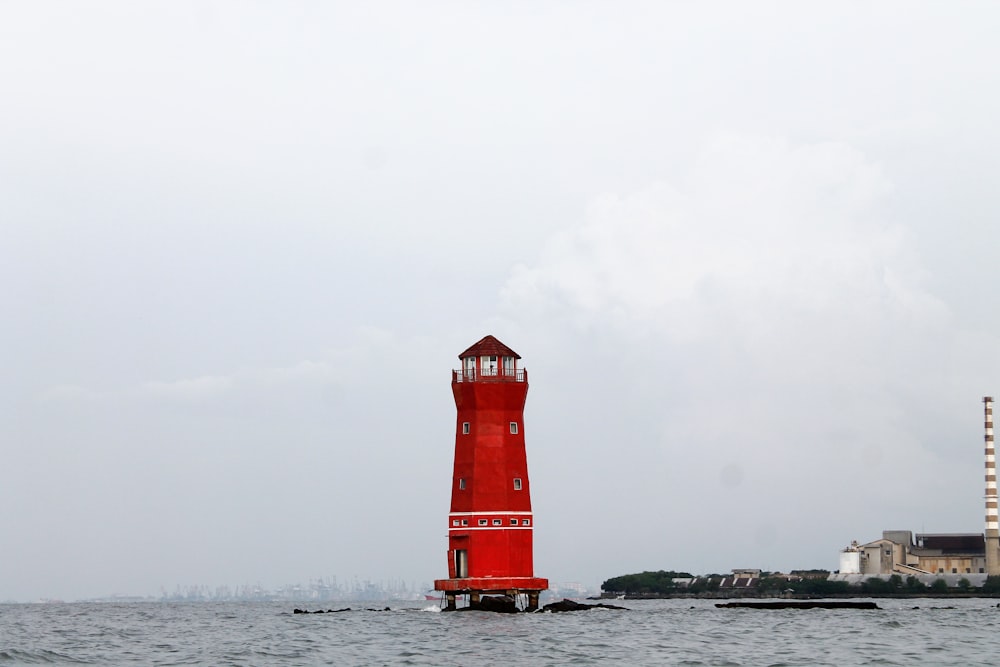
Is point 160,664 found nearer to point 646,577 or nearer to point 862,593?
point 862,593

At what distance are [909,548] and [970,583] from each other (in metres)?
21.0

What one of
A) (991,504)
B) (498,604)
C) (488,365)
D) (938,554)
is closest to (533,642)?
(498,604)

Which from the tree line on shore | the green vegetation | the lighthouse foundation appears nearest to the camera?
the lighthouse foundation

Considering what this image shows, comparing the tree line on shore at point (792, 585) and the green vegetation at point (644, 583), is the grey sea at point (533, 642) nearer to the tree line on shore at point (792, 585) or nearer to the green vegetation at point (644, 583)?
the tree line on shore at point (792, 585)

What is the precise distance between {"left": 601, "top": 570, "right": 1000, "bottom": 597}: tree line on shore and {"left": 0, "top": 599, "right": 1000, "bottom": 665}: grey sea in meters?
76.1

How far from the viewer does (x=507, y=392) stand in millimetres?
68375

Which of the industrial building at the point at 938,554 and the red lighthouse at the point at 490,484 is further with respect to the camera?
the industrial building at the point at 938,554

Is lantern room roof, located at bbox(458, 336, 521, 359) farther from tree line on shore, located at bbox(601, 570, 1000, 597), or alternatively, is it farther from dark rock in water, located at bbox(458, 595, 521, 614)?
tree line on shore, located at bbox(601, 570, 1000, 597)

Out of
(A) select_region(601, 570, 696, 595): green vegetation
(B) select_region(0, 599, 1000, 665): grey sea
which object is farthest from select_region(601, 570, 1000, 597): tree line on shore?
(B) select_region(0, 599, 1000, 665): grey sea

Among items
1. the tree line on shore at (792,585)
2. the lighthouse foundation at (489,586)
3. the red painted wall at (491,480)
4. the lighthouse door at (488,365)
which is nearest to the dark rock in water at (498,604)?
the lighthouse foundation at (489,586)

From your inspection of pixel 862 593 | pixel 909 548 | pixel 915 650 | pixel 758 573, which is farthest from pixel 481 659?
pixel 758 573

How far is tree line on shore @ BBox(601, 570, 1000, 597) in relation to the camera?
480ft

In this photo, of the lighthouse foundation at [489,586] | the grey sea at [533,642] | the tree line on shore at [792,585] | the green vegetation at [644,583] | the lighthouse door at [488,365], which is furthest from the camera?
the green vegetation at [644,583]

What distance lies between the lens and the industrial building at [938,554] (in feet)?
492
